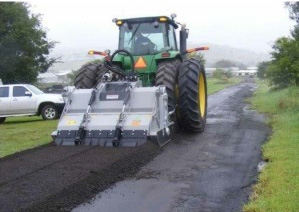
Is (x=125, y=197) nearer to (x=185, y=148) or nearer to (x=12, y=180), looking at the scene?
(x=12, y=180)

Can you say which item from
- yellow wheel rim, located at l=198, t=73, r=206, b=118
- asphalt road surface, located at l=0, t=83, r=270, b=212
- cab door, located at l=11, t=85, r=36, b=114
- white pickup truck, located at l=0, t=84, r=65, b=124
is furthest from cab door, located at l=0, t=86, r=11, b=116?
asphalt road surface, located at l=0, t=83, r=270, b=212

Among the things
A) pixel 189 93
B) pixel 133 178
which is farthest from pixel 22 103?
pixel 133 178

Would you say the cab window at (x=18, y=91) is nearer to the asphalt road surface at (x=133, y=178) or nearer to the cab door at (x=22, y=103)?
the cab door at (x=22, y=103)

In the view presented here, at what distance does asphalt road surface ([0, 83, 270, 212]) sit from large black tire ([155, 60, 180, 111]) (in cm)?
91

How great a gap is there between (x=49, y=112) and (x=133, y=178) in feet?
37.2

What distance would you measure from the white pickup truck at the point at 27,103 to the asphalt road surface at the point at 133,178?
8920 millimetres

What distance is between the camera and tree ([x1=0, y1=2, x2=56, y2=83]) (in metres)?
28.8

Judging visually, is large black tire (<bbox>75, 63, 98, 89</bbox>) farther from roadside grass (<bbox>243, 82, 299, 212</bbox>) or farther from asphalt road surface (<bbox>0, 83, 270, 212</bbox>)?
roadside grass (<bbox>243, 82, 299, 212</bbox>)

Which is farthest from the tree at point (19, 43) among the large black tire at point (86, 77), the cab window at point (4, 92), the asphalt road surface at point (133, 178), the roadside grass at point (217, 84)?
the asphalt road surface at point (133, 178)

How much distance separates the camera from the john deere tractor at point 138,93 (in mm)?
8531

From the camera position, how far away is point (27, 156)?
8.05 metres

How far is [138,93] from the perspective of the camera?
9.02 metres

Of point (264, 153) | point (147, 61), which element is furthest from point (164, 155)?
point (147, 61)

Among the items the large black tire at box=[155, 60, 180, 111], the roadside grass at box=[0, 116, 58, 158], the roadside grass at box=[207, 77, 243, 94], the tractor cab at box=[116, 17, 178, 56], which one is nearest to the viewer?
the large black tire at box=[155, 60, 180, 111]
